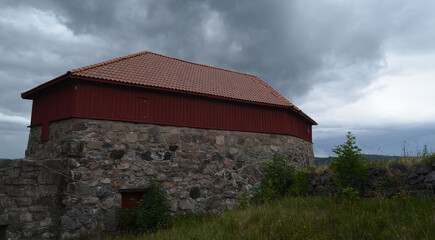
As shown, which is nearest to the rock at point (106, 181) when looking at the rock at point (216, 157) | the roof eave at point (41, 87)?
the roof eave at point (41, 87)

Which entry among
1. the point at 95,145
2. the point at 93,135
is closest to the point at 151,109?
the point at 93,135

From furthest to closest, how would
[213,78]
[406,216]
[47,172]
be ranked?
[213,78] < [47,172] < [406,216]

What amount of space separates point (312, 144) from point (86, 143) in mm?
14644

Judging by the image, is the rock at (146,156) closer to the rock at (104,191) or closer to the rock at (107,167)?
the rock at (107,167)

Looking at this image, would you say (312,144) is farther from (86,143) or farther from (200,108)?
(86,143)

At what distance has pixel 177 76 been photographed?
1258 centimetres

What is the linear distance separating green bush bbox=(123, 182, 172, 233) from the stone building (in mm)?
395

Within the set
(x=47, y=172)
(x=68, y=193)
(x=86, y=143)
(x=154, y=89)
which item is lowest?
(x=68, y=193)

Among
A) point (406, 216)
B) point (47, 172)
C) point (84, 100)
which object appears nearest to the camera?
point (406, 216)

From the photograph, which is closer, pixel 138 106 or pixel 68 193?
pixel 68 193

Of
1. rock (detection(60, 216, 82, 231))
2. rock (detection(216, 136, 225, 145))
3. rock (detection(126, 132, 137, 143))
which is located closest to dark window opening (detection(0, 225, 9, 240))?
rock (detection(60, 216, 82, 231))

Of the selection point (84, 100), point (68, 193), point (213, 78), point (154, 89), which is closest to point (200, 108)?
point (154, 89)

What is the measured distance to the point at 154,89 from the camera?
1070 centimetres

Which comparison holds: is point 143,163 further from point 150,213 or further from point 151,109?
point 151,109
